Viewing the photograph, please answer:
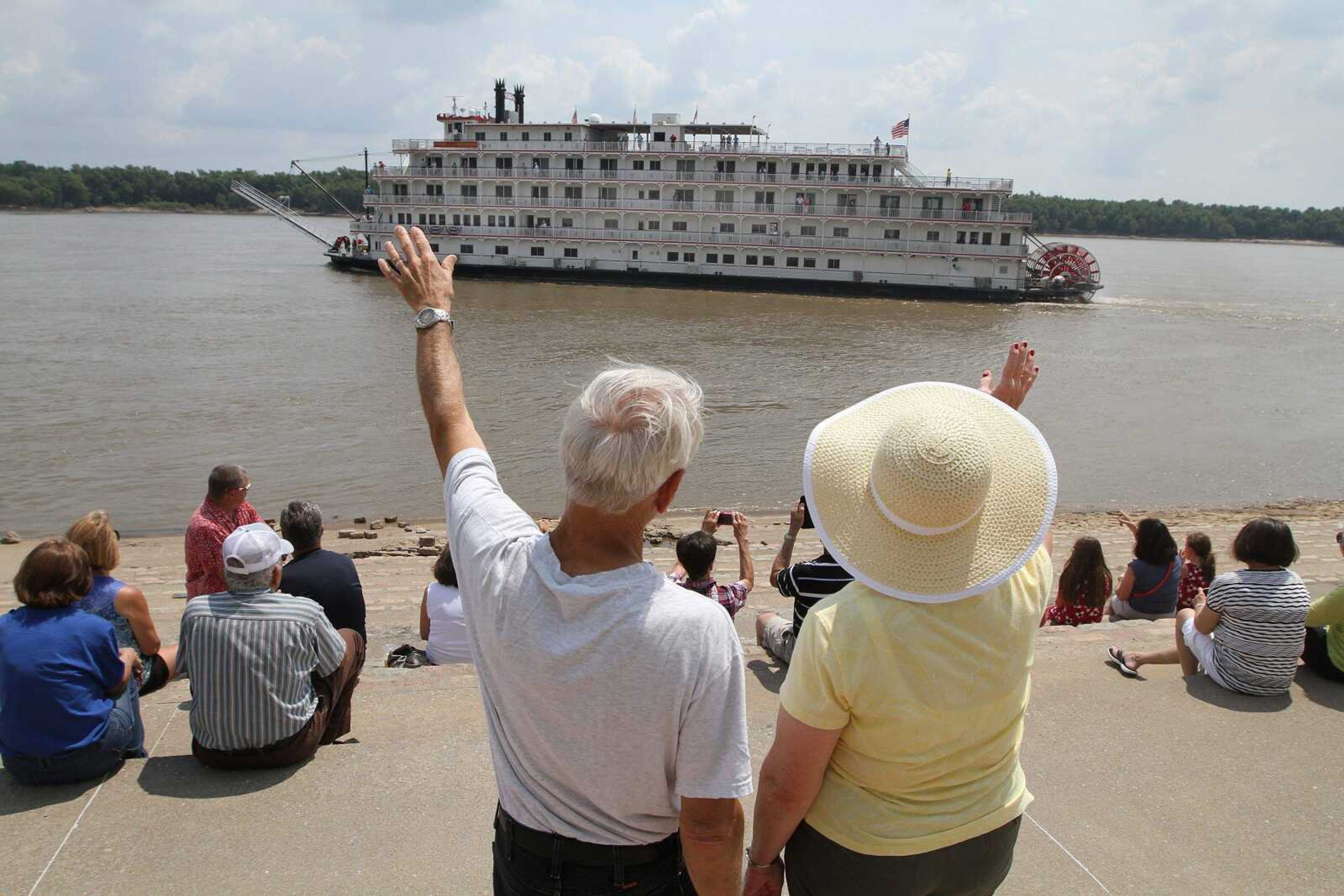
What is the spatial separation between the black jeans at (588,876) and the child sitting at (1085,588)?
428 centimetres

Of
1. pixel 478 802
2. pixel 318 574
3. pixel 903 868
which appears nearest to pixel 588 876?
pixel 903 868

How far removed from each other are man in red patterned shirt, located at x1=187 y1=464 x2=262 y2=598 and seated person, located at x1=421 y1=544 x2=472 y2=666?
1.16m

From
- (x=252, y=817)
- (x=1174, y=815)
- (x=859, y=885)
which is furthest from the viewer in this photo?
(x=1174, y=815)

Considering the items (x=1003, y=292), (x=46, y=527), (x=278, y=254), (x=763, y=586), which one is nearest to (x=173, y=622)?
(x=763, y=586)

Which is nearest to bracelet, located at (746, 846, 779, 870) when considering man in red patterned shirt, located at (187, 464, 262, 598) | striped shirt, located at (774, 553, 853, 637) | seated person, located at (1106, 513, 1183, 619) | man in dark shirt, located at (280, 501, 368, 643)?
striped shirt, located at (774, 553, 853, 637)

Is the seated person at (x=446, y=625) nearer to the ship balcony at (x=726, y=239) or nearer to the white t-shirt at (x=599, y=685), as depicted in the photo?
the white t-shirt at (x=599, y=685)

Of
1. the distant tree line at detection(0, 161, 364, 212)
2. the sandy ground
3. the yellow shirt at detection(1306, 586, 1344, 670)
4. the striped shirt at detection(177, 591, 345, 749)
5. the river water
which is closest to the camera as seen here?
the sandy ground

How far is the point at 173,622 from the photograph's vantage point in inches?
265

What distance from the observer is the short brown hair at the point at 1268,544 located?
379 cm

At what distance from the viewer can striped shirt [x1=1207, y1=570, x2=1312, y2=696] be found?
3.77 metres

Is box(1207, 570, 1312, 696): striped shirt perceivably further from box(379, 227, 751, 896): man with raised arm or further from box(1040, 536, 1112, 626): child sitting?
box(379, 227, 751, 896): man with raised arm

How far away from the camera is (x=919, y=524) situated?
1663 millimetres

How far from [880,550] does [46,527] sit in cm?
1242

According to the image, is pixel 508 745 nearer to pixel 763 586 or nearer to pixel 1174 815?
pixel 1174 815
